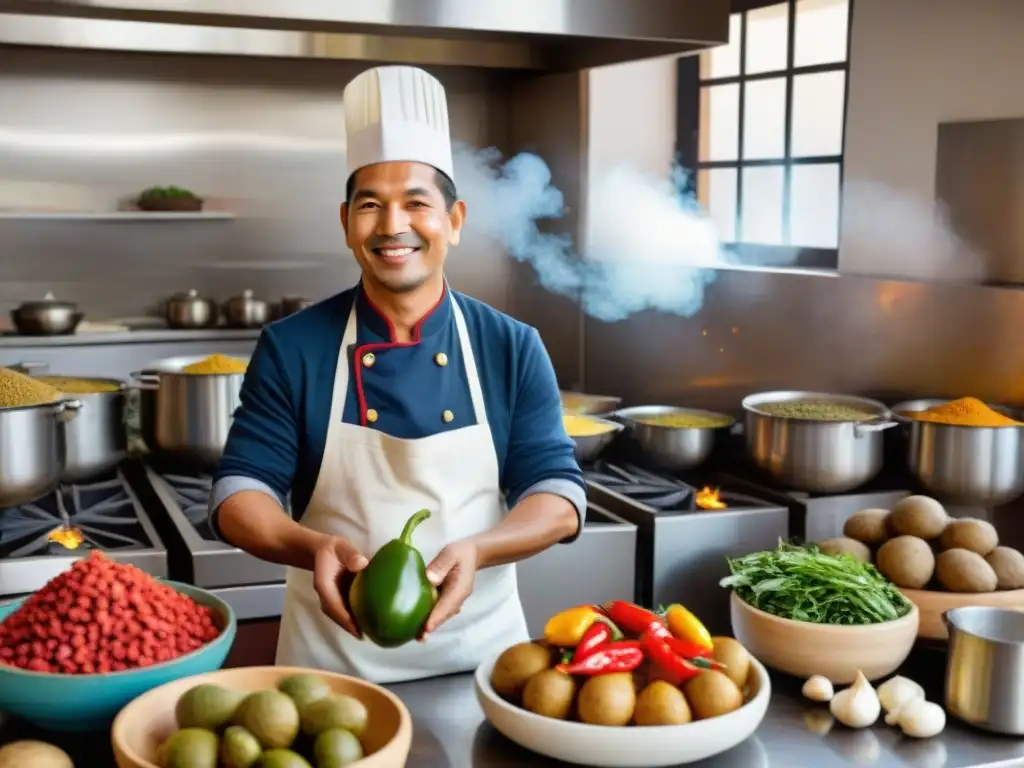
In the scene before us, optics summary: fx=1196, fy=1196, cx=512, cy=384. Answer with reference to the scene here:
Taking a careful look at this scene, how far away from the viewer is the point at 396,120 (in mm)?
1840

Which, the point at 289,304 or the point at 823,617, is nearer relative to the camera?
the point at 823,617

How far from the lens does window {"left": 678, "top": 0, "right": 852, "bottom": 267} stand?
12.3 feet

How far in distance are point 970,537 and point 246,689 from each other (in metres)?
1.27

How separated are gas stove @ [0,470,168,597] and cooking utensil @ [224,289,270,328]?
5.28 ft

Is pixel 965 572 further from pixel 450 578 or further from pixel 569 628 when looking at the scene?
pixel 450 578

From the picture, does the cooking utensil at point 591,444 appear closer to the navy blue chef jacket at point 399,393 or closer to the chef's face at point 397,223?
the navy blue chef jacket at point 399,393

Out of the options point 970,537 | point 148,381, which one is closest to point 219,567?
point 148,381

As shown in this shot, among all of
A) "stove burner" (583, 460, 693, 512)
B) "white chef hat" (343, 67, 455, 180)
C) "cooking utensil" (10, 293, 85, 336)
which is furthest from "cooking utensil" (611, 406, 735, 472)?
"cooking utensil" (10, 293, 85, 336)

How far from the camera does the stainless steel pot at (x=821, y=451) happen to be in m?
2.80

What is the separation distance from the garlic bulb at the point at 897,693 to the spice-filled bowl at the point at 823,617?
0.27 feet

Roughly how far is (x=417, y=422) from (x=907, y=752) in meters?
0.88

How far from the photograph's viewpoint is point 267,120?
4656 mm

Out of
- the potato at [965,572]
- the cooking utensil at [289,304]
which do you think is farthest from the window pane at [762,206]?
the potato at [965,572]

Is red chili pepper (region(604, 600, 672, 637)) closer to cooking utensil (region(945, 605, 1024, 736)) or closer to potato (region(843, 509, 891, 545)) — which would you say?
cooking utensil (region(945, 605, 1024, 736))
